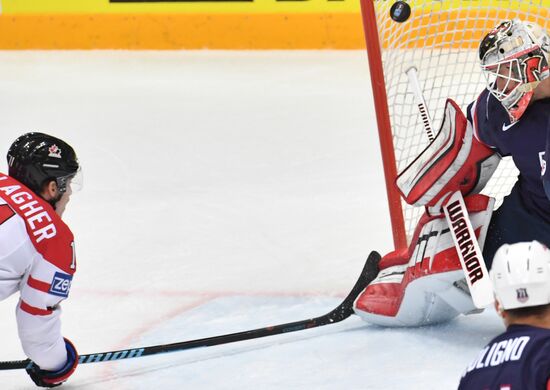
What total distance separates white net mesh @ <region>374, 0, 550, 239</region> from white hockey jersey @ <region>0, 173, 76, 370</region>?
1.20 meters

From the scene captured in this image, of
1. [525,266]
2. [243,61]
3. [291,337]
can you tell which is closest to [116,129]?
[243,61]

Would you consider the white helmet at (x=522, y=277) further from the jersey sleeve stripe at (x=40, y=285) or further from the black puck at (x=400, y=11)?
the black puck at (x=400, y=11)

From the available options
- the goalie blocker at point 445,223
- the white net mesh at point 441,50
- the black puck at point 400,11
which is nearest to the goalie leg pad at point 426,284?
the goalie blocker at point 445,223

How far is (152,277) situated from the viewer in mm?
3396

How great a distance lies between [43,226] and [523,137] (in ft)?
3.82

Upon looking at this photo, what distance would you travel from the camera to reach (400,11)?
9.57 feet

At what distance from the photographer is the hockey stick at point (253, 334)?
8.82ft

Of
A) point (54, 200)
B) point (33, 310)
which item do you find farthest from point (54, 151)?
point (33, 310)

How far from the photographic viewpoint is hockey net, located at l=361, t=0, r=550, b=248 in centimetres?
315

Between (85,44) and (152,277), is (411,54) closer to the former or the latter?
(152,277)

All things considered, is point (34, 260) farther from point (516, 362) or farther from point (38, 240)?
point (516, 362)

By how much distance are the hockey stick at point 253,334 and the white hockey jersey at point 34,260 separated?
25 centimetres

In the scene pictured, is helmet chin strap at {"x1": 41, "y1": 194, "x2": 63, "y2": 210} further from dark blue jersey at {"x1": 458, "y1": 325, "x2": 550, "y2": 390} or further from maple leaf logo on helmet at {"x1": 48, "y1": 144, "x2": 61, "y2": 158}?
dark blue jersey at {"x1": 458, "y1": 325, "x2": 550, "y2": 390}

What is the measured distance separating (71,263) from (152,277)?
3.14 feet
